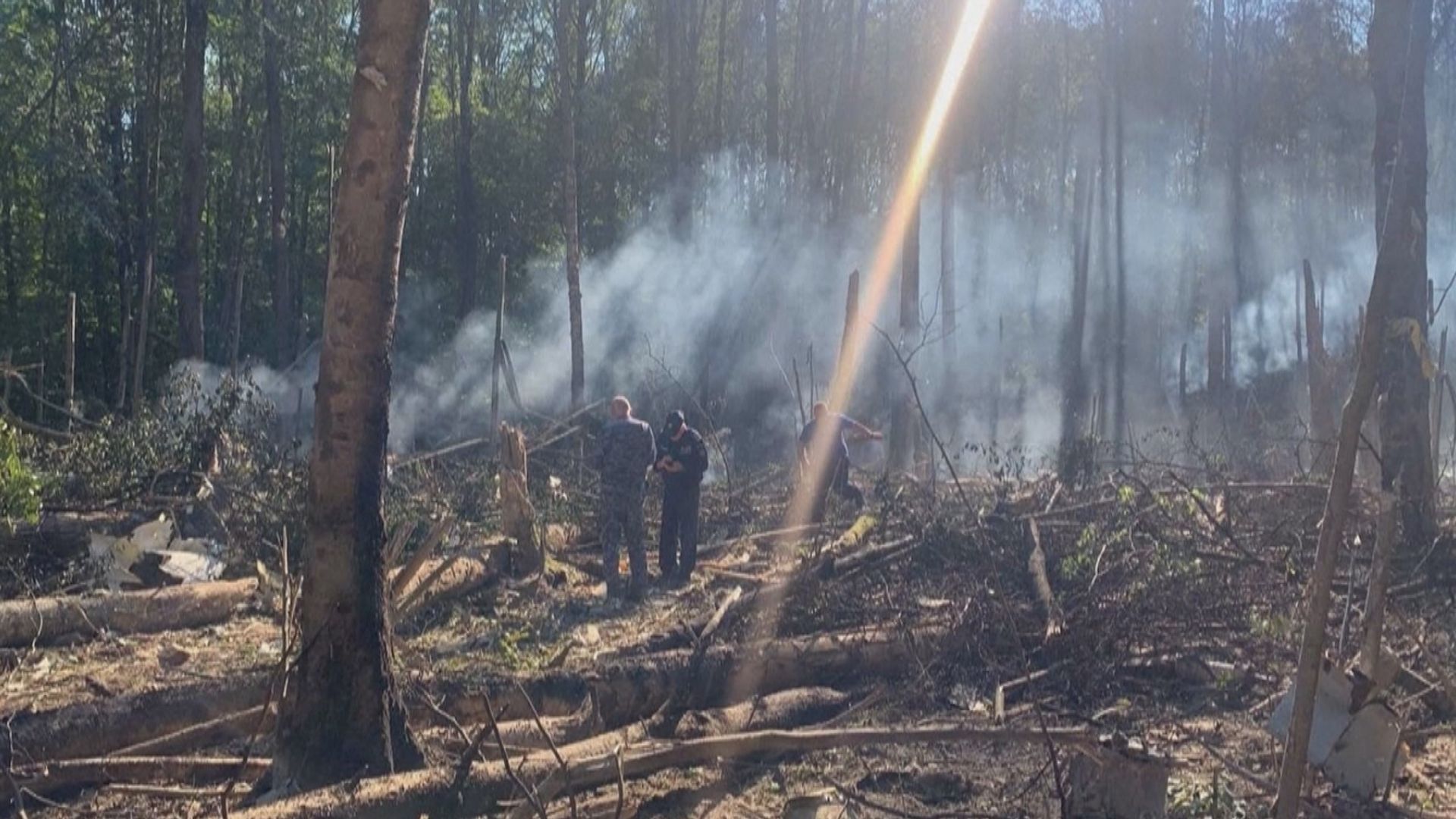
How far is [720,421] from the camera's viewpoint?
1008 inches

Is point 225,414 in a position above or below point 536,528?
above

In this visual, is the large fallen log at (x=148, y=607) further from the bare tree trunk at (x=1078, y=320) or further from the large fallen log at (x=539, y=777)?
the bare tree trunk at (x=1078, y=320)

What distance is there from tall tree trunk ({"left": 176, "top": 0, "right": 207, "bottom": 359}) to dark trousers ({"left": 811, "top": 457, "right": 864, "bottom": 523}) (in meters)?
10.9

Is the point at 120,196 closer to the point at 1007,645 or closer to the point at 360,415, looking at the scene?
the point at 1007,645

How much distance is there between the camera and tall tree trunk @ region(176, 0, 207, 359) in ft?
66.0

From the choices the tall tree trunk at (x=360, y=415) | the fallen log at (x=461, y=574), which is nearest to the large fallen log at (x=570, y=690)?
the tall tree trunk at (x=360, y=415)

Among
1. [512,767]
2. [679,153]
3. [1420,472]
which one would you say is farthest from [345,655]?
[679,153]

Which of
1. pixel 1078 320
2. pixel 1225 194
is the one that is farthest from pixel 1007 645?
pixel 1225 194

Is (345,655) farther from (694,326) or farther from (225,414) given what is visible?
(694,326)

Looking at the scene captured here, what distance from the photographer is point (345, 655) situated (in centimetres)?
533

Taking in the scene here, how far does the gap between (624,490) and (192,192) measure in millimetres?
12662

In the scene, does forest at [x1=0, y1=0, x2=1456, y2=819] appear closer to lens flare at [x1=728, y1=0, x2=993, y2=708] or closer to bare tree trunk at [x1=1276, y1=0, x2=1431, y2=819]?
bare tree trunk at [x1=1276, y1=0, x2=1431, y2=819]

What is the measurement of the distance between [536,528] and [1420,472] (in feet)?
24.1

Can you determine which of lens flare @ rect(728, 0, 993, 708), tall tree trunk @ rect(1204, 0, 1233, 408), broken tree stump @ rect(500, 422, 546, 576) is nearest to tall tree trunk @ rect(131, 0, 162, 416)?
lens flare @ rect(728, 0, 993, 708)
